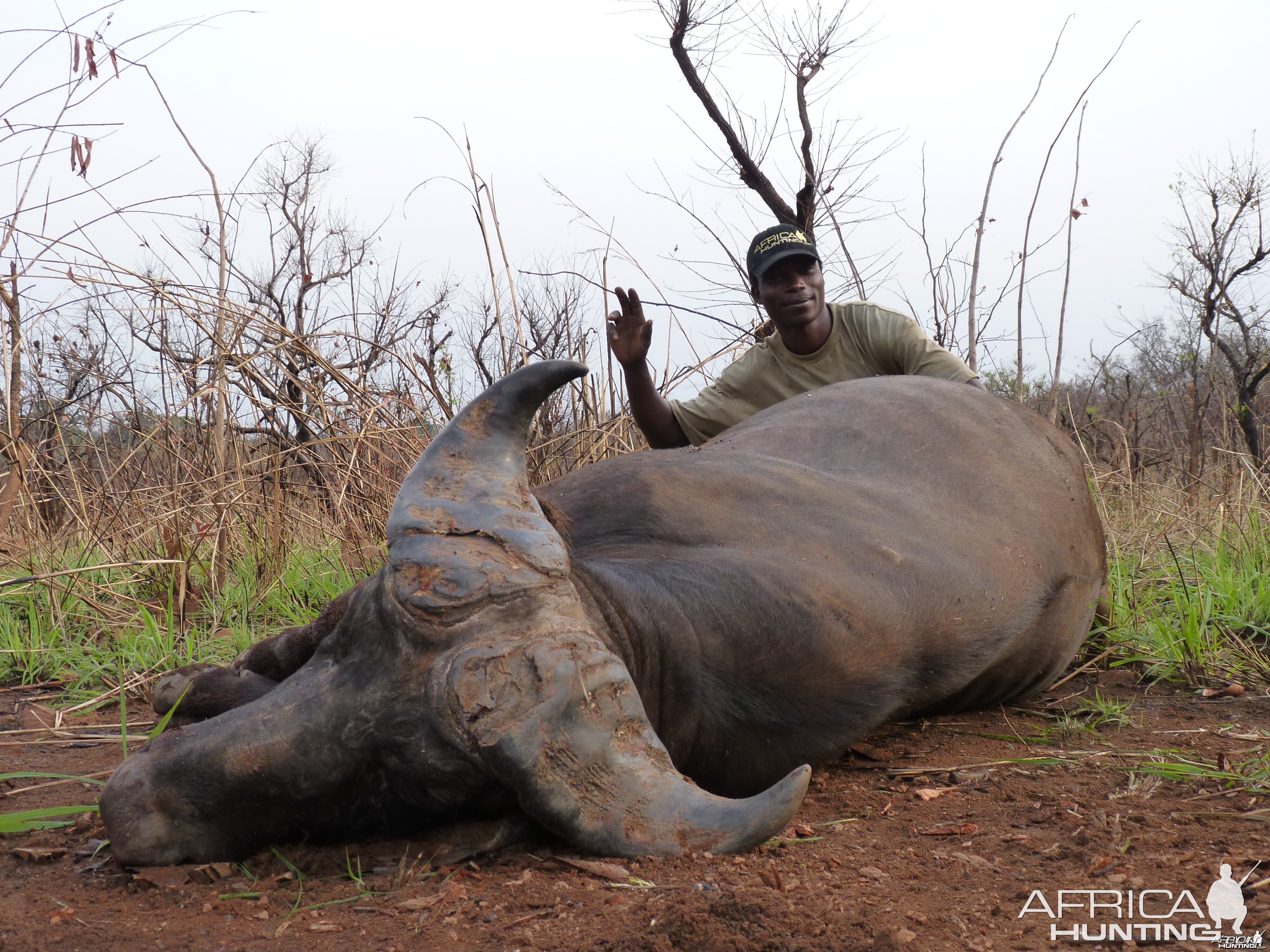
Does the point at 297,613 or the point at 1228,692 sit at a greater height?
the point at 297,613

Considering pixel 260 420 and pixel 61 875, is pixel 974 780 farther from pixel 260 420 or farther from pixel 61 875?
pixel 260 420

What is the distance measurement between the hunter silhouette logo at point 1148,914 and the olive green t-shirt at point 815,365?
113 inches

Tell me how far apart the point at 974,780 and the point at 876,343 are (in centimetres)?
261

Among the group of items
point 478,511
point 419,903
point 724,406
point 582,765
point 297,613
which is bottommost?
point 419,903

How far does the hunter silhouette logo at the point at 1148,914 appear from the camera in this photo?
1.46 meters

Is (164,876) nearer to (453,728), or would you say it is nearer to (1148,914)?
(453,728)

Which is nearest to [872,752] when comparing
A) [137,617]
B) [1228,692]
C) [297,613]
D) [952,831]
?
[952,831]

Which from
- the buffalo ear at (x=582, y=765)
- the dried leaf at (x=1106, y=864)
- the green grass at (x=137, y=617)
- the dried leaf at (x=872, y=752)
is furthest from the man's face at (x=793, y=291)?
the buffalo ear at (x=582, y=765)

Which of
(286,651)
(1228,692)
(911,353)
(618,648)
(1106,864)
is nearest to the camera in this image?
(1106,864)

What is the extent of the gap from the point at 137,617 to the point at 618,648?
2.47 meters

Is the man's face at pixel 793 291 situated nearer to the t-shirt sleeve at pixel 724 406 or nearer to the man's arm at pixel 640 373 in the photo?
the t-shirt sleeve at pixel 724 406

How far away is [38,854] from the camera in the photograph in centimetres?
189

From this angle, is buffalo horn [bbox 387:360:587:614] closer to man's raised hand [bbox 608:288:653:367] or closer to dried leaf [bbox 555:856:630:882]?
dried leaf [bbox 555:856:630:882]

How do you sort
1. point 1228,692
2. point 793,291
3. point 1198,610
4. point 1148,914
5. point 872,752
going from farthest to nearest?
point 793,291 → point 1198,610 → point 1228,692 → point 872,752 → point 1148,914
